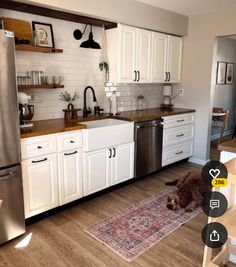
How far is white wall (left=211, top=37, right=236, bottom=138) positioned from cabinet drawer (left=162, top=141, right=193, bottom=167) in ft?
7.05

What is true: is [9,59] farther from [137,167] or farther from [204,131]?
[204,131]

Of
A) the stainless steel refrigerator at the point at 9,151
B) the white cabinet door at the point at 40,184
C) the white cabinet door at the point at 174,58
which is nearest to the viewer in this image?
the stainless steel refrigerator at the point at 9,151

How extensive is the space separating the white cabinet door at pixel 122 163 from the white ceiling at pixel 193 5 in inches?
80.2

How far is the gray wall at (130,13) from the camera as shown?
113 inches

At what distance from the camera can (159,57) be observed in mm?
4129

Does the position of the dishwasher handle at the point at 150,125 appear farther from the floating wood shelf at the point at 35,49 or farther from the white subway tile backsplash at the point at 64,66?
the floating wood shelf at the point at 35,49

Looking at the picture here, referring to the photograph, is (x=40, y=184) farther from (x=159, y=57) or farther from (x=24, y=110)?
(x=159, y=57)

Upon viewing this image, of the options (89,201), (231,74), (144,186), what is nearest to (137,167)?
(144,186)

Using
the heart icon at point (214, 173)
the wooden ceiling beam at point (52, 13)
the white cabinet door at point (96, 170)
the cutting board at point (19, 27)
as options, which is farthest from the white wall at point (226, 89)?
the heart icon at point (214, 173)

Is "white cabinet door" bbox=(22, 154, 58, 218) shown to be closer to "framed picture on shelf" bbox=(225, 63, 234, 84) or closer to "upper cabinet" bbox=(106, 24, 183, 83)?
"upper cabinet" bbox=(106, 24, 183, 83)

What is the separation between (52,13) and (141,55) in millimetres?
1419

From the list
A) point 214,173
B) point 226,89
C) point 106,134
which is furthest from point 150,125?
point 226,89

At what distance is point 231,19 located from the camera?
3928 mm

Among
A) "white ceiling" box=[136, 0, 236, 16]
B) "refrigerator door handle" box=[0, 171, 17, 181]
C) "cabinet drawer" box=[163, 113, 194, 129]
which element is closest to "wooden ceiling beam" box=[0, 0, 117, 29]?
"white ceiling" box=[136, 0, 236, 16]
